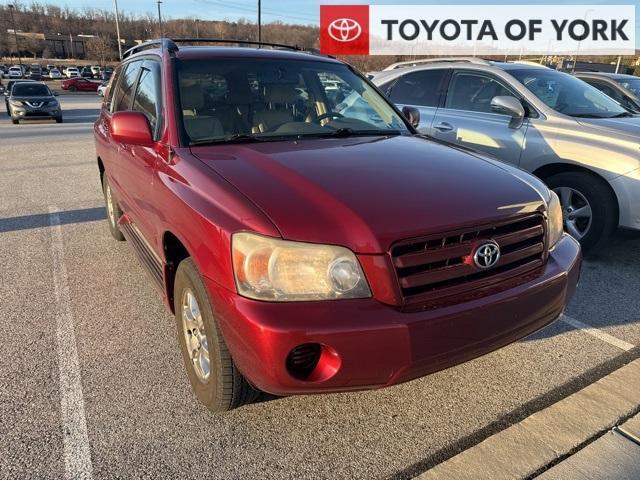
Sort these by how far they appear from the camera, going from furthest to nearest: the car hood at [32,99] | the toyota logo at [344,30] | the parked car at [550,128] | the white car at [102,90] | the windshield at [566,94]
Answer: the toyota logo at [344,30], the car hood at [32,99], the white car at [102,90], the windshield at [566,94], the parked car at [550,128]

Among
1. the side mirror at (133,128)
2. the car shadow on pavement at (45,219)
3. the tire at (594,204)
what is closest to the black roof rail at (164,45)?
the side mirror at (133,128)

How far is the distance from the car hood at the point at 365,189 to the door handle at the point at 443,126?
9.25 ft

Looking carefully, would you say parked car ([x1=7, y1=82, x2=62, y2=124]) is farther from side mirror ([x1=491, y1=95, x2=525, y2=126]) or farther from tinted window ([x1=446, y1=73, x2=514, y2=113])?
side mirror ([x1=491, y1=95, x2=525, y2=126])

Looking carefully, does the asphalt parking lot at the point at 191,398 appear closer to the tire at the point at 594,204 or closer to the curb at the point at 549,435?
the curb at the point at 549,435

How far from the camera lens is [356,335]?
1.86m

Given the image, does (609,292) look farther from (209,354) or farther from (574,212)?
(209,354)

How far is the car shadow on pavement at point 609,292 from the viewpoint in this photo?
346 cm

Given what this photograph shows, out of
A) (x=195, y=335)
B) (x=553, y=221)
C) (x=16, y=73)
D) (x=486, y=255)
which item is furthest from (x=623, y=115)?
(x=16, y=73)

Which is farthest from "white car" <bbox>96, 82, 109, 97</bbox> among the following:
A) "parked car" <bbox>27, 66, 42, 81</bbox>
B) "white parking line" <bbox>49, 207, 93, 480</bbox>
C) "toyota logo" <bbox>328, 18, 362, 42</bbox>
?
"parked car" <bbox>27, 66, 42, 81</bbox>

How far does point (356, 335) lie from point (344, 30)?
108ft

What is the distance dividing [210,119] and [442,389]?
2044 millimetres

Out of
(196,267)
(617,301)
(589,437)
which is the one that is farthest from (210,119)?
(617,301)

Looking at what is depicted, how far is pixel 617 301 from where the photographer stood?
379 centimetres

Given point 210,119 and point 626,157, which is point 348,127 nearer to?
point 210,119
